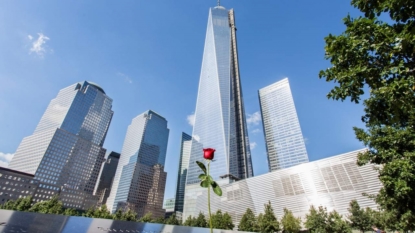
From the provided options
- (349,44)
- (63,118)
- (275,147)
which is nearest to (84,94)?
(63,118)

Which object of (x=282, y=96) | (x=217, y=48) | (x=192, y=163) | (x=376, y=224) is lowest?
(x=376, y=224)

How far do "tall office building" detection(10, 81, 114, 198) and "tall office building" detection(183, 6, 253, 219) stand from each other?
328ft

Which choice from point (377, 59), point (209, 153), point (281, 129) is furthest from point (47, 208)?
point (281, 129)

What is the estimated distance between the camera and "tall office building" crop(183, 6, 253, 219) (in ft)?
444

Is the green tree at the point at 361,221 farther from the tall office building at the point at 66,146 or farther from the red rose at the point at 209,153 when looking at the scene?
the tall office building at the point at 66,146

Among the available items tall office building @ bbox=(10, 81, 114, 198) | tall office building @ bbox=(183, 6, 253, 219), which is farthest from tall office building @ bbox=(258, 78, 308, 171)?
tall office building @ bbox=(10, 81, 114, 198)

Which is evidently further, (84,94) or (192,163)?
(84,94)

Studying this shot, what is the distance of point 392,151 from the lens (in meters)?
11.5

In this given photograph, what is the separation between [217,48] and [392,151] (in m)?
181

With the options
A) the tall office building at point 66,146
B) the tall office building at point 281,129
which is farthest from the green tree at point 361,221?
the tall office building at point 66,146

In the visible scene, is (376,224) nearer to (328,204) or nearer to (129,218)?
(328,204)

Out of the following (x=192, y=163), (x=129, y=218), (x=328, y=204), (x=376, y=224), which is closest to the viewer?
(x=376, y=224)

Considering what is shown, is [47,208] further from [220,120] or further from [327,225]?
[220,120]

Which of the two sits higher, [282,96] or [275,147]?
[282,96]
